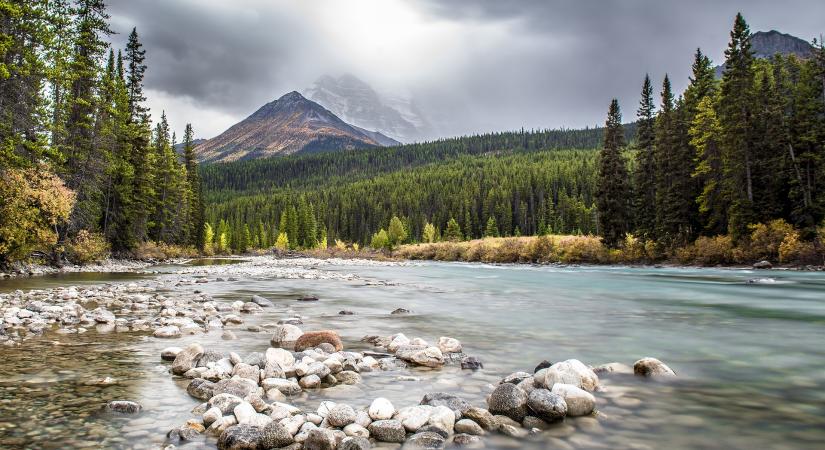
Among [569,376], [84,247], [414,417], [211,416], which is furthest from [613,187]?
[211,416]

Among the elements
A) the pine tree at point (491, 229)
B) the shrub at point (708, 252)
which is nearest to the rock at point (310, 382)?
the shrub at point (708, 252)

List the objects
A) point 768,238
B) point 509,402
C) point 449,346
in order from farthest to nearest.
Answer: point 768,238, point 449,346, point 509,402

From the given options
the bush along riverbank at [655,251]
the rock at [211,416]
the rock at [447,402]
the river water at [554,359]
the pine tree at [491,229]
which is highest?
the pine tree at [491,229]

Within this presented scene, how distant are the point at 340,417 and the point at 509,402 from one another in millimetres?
1799

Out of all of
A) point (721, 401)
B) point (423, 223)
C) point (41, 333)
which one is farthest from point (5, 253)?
point (423, 223)

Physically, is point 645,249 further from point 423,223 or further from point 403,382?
point 423,223

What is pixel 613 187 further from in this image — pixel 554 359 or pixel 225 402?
pixel 225 402

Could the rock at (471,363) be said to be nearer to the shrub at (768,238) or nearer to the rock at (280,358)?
the rock at (280,358)

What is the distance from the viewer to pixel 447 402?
535 centimetres

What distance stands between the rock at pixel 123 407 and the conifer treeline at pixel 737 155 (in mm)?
37857

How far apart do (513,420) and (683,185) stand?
147 feet

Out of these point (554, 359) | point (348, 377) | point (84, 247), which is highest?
point (84, 247)

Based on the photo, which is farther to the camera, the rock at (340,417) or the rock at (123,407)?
the rock at (123,407)

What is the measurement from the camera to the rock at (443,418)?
4.80 meters
